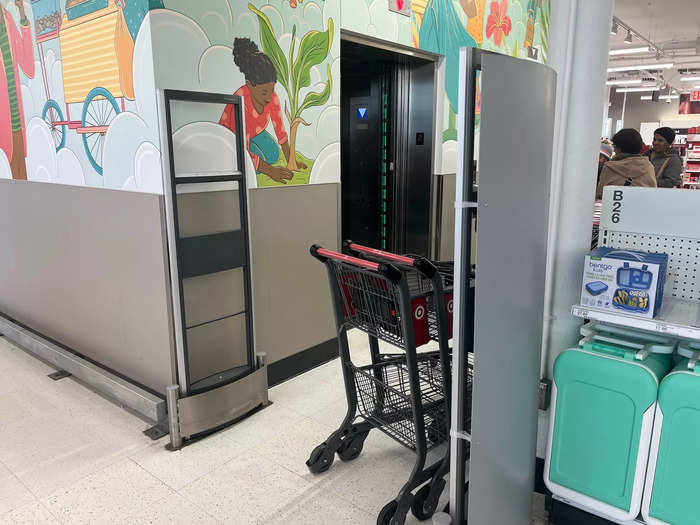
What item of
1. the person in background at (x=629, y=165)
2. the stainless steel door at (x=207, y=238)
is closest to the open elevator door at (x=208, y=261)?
the stainless steel door at (x=207, y=238)

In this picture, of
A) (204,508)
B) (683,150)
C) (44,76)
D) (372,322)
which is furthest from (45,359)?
(683,150)

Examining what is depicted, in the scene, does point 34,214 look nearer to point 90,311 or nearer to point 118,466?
point 90,311

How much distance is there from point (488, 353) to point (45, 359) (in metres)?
3.70

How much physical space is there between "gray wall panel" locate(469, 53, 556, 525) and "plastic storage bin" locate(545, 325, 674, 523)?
0.44 feet

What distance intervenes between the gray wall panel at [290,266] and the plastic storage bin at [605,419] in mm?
2005

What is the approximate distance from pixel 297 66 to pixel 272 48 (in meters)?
0.24

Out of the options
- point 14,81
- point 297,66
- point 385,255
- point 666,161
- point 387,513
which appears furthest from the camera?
point 666,161

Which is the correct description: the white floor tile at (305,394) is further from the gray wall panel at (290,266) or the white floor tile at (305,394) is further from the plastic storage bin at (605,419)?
the plastic storage bin at (605,419)

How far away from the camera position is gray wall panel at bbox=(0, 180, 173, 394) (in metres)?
3.10

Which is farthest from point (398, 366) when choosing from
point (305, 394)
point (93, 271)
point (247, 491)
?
point (93, 271)

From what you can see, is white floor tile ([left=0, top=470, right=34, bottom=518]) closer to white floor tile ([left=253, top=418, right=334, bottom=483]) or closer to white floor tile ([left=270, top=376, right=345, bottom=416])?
white floor tile ([left=253, top=418, right=334, bottom=483])

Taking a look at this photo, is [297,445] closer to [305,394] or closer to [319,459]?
[319,459]

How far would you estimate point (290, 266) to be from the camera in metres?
3.69

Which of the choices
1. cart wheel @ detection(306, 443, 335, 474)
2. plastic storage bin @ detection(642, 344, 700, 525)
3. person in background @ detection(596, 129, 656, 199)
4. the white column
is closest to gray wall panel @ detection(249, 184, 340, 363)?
cart wheel @ detection(306, 443, 335, 474)
